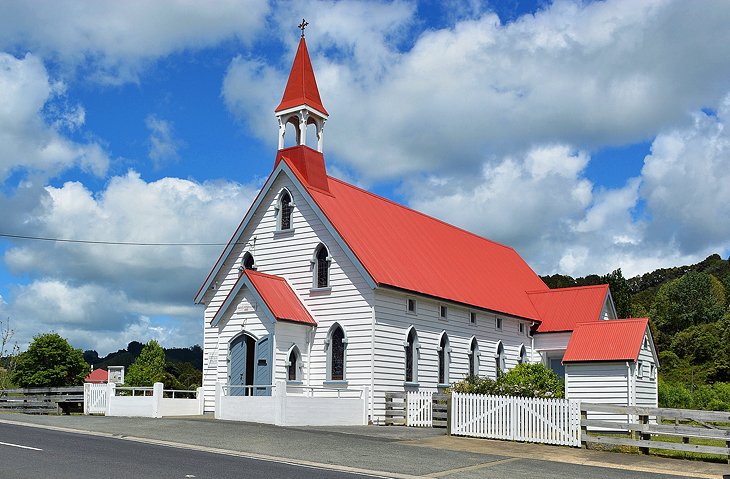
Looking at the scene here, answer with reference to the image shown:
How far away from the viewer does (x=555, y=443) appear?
79.7 ft

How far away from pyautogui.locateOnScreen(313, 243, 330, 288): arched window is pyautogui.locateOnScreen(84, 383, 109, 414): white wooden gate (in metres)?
10.1

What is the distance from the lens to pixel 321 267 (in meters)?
34.3

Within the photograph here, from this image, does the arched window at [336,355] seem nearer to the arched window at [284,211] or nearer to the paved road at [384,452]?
the paved road at [384,452]

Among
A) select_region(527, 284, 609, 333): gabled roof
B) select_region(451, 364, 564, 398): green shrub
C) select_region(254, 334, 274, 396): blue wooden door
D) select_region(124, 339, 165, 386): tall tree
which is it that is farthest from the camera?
select_region(124, 339, 165, 386): tall tree

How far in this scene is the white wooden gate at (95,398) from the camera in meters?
34.1

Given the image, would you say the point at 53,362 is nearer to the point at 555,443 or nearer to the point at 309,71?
the point at 309,71

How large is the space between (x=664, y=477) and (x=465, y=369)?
2000cm

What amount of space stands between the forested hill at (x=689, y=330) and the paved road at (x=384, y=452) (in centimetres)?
2525

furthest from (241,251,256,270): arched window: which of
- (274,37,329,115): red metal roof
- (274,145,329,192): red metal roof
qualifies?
(274,37,329,115): red metal roof

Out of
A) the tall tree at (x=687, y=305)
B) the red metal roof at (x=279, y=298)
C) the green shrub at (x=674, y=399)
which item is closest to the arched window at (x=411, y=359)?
the red metal roof at (x=279, y=298)

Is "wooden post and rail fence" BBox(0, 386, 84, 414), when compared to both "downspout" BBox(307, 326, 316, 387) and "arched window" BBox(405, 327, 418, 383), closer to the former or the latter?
"downspout" BBox(307, 326, 316, 387)

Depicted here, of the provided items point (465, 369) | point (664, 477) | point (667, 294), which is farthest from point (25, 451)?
point (667, 294)

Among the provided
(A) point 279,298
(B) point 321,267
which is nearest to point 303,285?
(B) point 321,267

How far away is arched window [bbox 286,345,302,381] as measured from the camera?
32.5m
